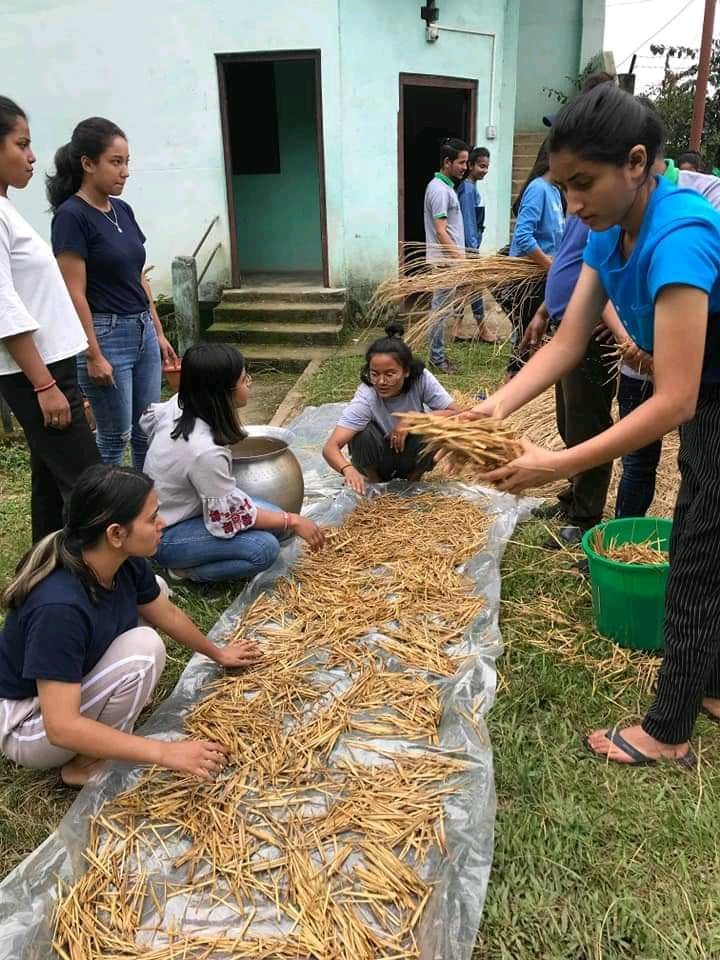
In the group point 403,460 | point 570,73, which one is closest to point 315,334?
point 403,460

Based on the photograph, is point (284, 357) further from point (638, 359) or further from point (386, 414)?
point (638, 359)

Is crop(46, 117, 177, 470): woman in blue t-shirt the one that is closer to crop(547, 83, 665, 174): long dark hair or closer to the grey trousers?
the grey trousers

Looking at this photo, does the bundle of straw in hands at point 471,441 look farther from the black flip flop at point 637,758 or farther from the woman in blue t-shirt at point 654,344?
the black flip flop at point 637,758

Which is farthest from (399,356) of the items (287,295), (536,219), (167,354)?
(287,295)

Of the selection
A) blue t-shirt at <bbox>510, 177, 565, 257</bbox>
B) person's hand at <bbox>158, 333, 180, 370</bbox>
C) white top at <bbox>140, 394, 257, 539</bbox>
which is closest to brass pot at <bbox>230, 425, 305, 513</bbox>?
white top at <bbox>140, 394, 257, 539</bbox>

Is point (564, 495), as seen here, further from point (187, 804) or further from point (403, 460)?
point (187, 804)

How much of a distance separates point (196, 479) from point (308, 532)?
48 centimetres

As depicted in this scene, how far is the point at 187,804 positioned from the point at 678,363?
1571mm

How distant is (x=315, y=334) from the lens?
741cm

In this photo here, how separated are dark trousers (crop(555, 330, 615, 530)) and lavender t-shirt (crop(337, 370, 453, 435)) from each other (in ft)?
2.03

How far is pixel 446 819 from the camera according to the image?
70.0 inches

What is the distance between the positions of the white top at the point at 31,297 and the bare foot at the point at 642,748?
2153 millimetres

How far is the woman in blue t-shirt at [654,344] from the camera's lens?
1.49 m

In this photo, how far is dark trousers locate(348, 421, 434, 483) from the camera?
12.1ft
